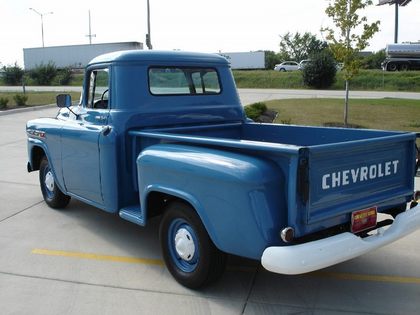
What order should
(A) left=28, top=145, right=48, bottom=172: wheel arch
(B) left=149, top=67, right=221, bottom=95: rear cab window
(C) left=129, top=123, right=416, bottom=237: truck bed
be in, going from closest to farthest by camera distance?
(C) left=129, top=123, right=416, bottom=237: truck bed, (B) left=149, top=67, right=221, bottom=95: rear cab window, (A) left=28, top=145, right=48, bottom=172: wheel arch

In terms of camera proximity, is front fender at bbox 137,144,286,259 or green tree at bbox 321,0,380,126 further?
green tree at bbox 321,0,380,126

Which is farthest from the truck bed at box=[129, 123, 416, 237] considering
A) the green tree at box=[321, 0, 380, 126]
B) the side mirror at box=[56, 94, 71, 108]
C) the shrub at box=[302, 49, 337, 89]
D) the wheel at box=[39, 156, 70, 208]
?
the shrub at box=[302, 49, 337, 89]

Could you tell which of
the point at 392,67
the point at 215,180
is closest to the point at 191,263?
the point at 215,180

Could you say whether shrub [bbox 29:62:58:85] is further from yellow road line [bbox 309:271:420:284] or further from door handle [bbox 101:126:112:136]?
yellow road line [bbox 309:271:420:284]

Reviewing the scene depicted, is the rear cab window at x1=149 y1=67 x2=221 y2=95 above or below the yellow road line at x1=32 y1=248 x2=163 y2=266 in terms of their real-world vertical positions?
above

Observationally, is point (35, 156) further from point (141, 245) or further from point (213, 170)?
point (213, 170)

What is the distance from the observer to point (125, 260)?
464 cm

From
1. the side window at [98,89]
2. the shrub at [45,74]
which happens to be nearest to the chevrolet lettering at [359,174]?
the side window at [98,89]

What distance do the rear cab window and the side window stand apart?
1.63 ft

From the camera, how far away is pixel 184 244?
12.9 ft

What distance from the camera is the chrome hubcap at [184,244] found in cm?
391

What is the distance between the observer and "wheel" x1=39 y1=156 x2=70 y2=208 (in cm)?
613

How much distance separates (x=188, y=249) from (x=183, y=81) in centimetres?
206

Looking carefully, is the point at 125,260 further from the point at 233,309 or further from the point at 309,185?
the point at 309,185
